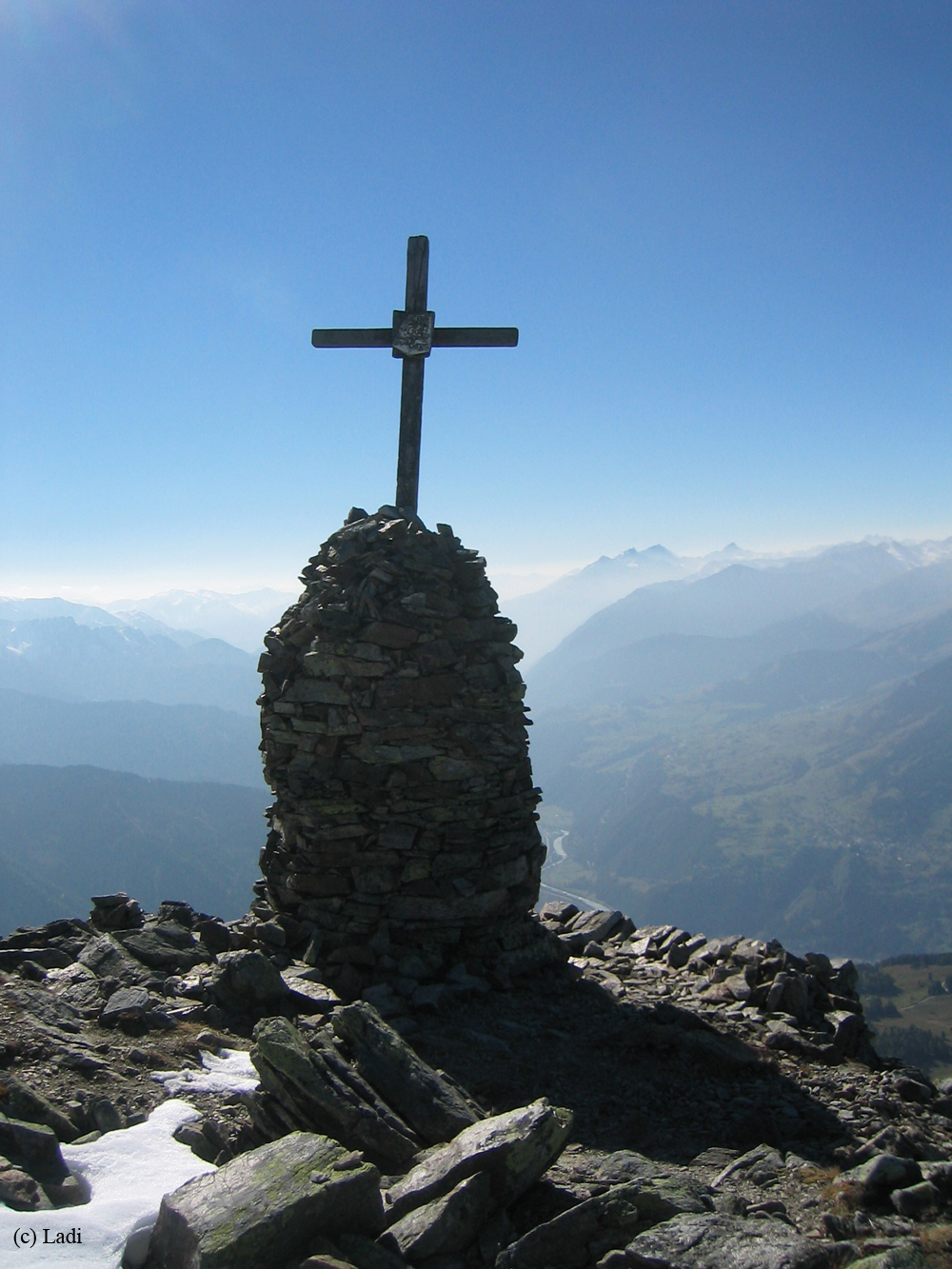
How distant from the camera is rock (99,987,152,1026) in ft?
28.0

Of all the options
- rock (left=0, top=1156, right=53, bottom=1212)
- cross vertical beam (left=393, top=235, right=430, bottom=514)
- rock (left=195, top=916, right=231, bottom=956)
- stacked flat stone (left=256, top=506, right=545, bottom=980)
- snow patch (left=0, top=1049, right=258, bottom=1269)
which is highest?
cross vertical beam (left=393, top=235, right=430, bottom=514)

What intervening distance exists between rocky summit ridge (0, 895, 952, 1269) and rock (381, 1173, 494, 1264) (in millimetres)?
17

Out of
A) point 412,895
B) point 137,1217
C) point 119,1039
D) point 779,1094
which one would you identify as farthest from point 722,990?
point 137,1217

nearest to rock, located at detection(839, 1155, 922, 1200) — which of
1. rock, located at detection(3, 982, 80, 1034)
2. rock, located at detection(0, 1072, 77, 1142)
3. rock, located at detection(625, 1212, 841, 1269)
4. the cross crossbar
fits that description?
rock, located at detection(625, 1212, 841, 1269)

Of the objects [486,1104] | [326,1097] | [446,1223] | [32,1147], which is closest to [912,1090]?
[486,1104]

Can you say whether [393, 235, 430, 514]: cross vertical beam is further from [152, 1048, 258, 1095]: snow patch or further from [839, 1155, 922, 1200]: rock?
[839, 1155, 922, 1200]: rock

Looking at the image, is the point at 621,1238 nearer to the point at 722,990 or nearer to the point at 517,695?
the point at 722,990

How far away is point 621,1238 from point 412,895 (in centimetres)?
606

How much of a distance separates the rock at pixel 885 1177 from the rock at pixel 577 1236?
182 cm

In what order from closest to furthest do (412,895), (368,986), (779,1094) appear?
1. (779,1094)
2. (368,986)
3. (412,895)

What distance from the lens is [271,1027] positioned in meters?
6.99

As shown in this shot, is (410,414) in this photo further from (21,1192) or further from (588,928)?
(21,1192)

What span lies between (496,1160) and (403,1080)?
1583 mm

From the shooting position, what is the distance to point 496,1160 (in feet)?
19.0
